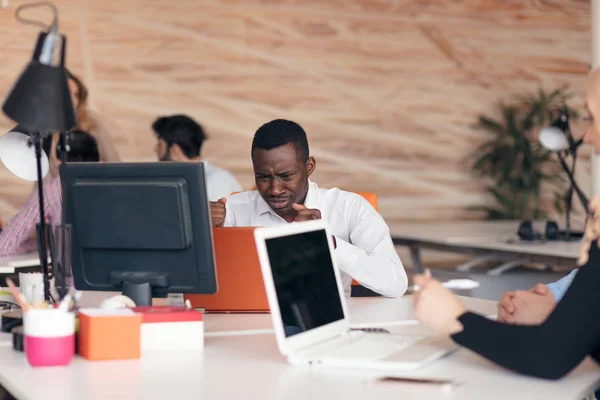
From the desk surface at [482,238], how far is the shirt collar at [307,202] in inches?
63.9

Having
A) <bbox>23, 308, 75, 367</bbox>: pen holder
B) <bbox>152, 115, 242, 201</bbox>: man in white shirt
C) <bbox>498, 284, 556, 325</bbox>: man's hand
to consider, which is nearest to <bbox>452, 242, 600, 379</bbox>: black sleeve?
<bbox>498, 284, 556, 325</bbox>: man's hand

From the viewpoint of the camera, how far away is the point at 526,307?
2061 millimetres

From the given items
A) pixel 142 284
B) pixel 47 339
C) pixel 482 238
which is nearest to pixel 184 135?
pixel 482 238

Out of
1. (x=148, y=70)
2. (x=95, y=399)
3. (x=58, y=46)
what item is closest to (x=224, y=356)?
(x=95, y=399)

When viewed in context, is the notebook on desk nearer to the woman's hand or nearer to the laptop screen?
the laptop screen

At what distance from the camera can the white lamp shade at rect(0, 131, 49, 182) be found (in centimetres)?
232

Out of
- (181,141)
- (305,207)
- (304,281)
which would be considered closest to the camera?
(304,281)

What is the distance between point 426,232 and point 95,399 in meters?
3.76

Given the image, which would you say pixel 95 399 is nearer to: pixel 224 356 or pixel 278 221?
pixel 224 356

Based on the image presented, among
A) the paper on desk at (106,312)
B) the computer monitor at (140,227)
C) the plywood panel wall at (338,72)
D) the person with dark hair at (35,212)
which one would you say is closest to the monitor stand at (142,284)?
the computer monitor at (140,227)

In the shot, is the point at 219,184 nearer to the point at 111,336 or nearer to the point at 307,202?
the point at 307,202

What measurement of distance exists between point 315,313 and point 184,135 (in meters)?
3.30

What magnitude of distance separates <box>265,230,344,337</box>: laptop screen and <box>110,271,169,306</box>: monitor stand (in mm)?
414

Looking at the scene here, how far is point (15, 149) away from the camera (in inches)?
91.6
